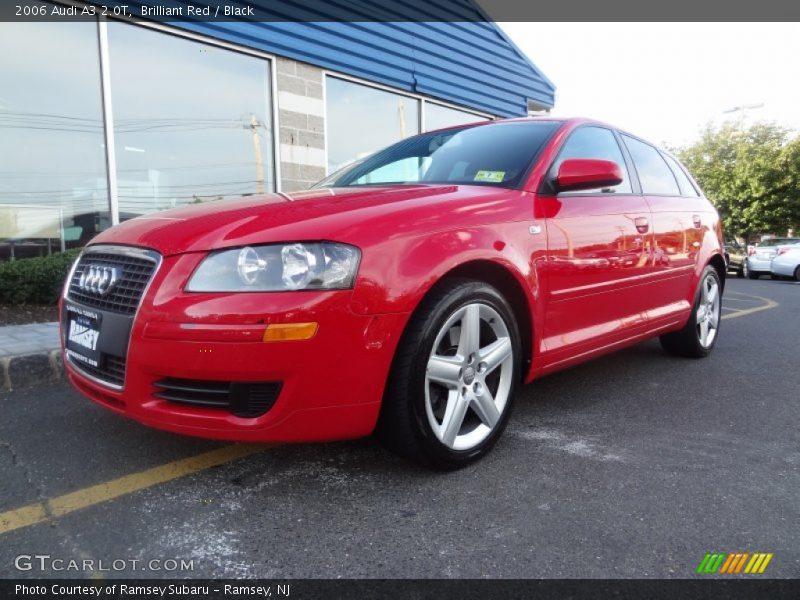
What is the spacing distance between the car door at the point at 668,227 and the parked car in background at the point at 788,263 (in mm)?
13552

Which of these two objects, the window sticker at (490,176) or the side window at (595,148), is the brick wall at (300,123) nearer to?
the side window at (595,148)

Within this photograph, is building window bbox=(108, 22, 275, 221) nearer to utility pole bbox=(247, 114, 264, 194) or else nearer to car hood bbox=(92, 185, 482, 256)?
utility pole bbox=(247, 114, 264, 194)

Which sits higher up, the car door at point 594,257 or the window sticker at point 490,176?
the window sticker at point 490,176

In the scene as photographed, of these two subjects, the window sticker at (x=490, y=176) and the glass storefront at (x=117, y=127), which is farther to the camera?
the glass storefront at (x=117, y=127)

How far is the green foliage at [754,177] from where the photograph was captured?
23766 millimetres

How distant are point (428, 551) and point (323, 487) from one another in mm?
533

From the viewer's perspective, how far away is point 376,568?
1625mm

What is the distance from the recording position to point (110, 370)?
2.07 meters

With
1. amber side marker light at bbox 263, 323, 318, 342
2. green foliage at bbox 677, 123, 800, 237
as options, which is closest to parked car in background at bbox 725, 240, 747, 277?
green foliage at bbox 677, 123, 800, 237

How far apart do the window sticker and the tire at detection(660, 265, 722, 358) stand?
6.93 feet

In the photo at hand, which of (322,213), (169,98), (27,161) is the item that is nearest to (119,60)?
(169,98)

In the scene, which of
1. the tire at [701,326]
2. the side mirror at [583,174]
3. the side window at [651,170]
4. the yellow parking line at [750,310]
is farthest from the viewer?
the yellow parking line at [750,310]
